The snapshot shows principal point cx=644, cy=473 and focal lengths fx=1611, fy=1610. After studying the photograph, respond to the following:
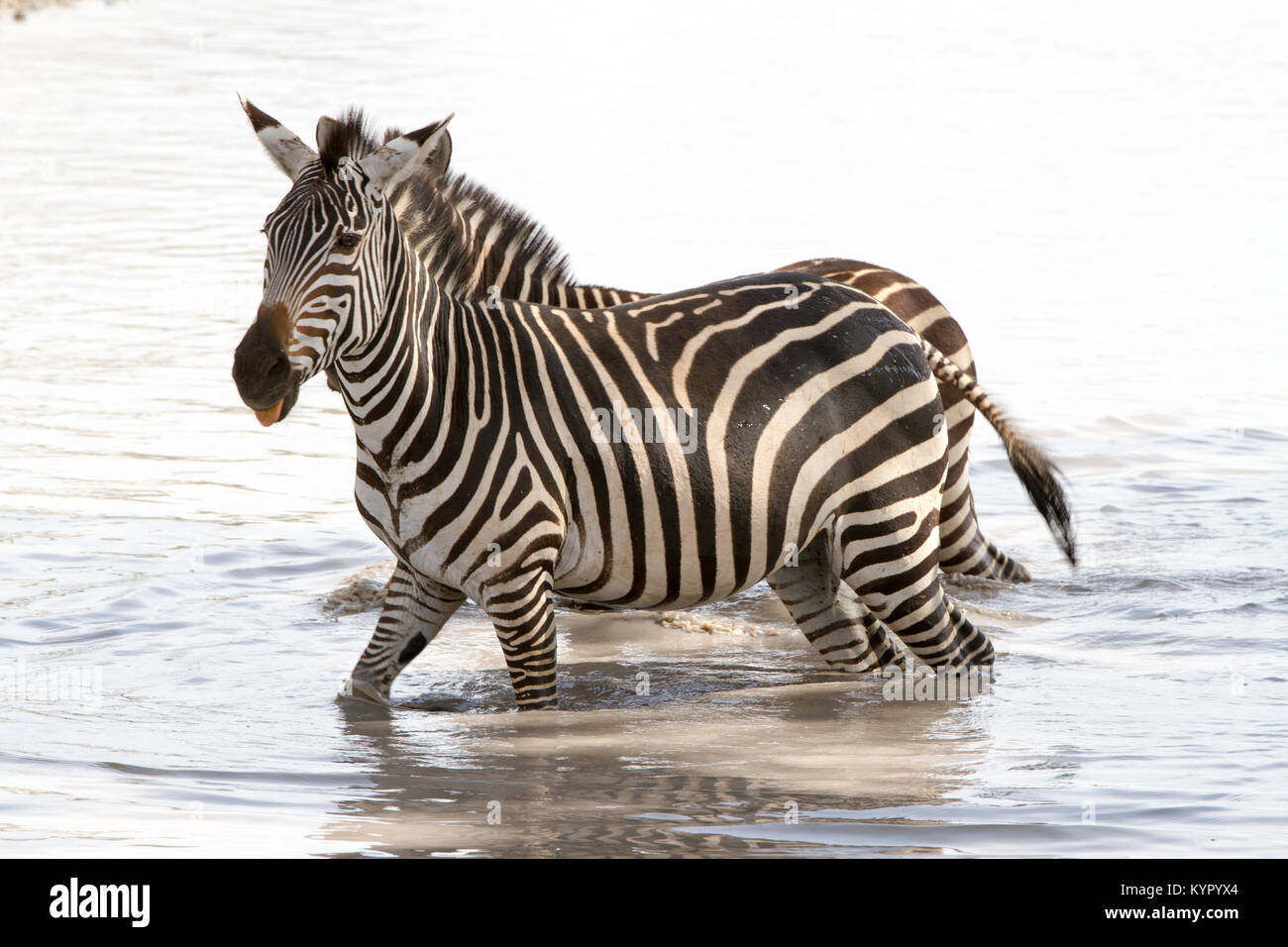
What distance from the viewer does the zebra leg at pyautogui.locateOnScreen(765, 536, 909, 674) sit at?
6.88 m

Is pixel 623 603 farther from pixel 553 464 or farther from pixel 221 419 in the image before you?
pixel 221 419

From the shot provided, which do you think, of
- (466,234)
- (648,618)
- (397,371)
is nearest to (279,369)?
(397,371)

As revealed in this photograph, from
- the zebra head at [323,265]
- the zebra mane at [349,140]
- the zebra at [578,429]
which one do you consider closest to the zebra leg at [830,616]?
the zebra at [578,429]

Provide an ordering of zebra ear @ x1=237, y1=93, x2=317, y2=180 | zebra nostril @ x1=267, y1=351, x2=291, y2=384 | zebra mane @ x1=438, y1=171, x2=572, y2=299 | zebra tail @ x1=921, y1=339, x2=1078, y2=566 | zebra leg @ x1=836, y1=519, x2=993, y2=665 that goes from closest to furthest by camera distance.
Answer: zebra nostril @ x1=267, y1=351, x2=291, y2=384 → zebra ear @ x1=237, y1=93, x2=317, y2=180 → zebra leg @ x1=836, y1=519, x2=993, y2=665 → zebra tail @ x1=921, y1=339, x2=1078, y2=566 → zebra mane @ x1=438, y1=171, x2=572, y2=299

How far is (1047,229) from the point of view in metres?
20.2

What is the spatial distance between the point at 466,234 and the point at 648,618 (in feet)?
8.12

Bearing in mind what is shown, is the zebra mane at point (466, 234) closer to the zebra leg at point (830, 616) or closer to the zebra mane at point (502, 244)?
the zebra mane at point (502, 244)

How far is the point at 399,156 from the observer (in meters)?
5.76

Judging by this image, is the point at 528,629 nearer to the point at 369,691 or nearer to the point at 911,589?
the point at 369,691

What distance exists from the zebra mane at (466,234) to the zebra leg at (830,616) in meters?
1.90

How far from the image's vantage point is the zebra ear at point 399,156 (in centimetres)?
575

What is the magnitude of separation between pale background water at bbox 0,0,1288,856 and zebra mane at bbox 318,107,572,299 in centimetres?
186

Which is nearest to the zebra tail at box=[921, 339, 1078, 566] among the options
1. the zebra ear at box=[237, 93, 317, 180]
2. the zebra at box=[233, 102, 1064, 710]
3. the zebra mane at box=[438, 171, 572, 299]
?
the zebra at box=[233, 102, 1064, 710]

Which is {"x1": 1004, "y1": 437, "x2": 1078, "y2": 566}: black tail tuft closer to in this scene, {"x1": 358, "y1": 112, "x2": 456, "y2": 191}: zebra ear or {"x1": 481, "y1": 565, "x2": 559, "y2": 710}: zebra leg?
{"x1": 481, "y1": 565, "x2": 559, "y2": 710}: zebra leg
